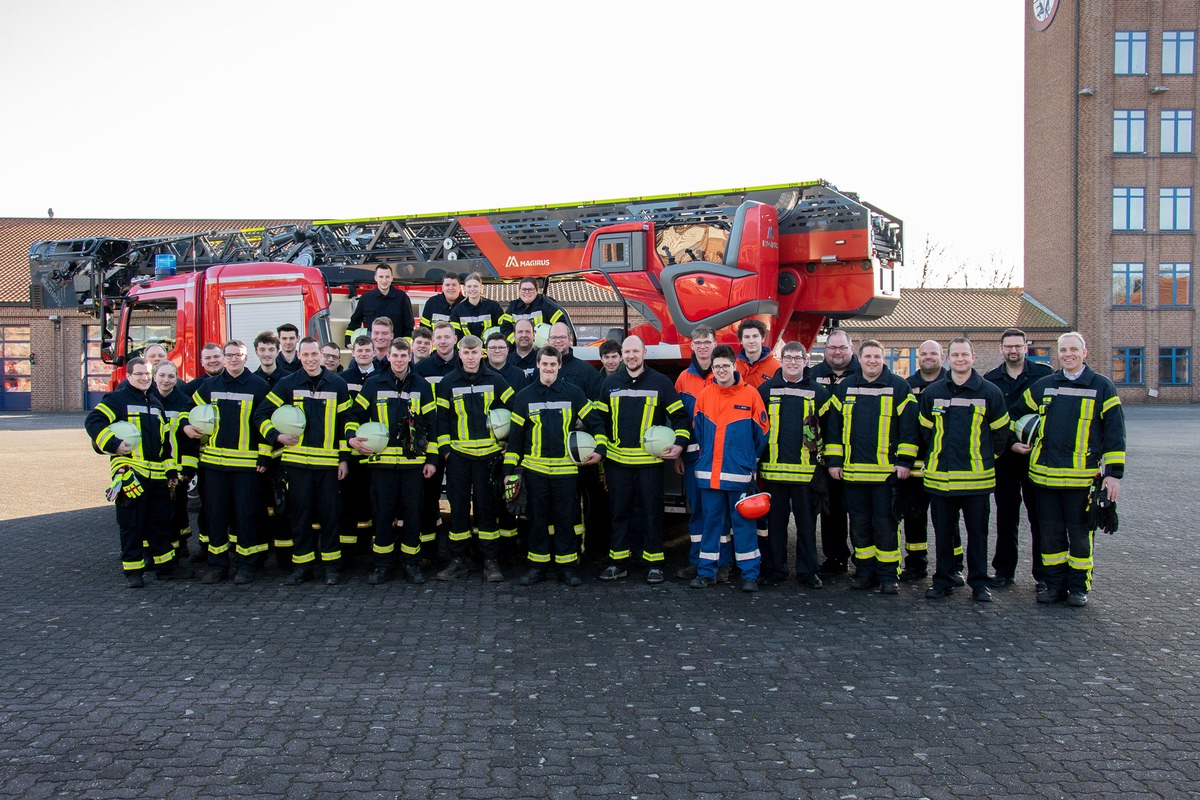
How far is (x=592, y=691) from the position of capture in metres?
4.58

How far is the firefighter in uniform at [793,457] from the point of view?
6.62 metres

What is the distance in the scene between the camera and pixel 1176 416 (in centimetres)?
2889

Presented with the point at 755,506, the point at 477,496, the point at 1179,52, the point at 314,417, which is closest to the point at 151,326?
the point at 314,417

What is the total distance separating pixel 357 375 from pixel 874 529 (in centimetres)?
424

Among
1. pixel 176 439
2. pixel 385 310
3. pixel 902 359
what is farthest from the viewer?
pixel 902 359

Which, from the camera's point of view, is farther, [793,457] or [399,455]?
[399,455]

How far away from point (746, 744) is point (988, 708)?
131 cm

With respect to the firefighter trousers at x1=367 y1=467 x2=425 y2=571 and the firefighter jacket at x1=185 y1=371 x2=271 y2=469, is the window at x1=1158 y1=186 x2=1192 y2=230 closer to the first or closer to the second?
the firefighter trousers at x1=367 y1=467 x2=425 y2=571

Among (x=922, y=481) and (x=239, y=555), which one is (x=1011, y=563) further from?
(x=239, y=555)

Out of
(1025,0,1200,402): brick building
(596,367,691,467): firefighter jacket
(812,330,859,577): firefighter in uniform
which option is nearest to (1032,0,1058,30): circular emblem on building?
(1025,0,1200,402): brick building

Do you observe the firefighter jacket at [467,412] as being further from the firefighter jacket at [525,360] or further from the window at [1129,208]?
the window at [1129,208]

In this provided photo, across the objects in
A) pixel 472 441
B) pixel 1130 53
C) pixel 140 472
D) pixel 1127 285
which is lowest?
pixel 140 472

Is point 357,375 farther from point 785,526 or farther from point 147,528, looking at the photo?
point 785,526

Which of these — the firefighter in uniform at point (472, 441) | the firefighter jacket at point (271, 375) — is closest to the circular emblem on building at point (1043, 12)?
the firefighter in uniform at point (472, 441)
